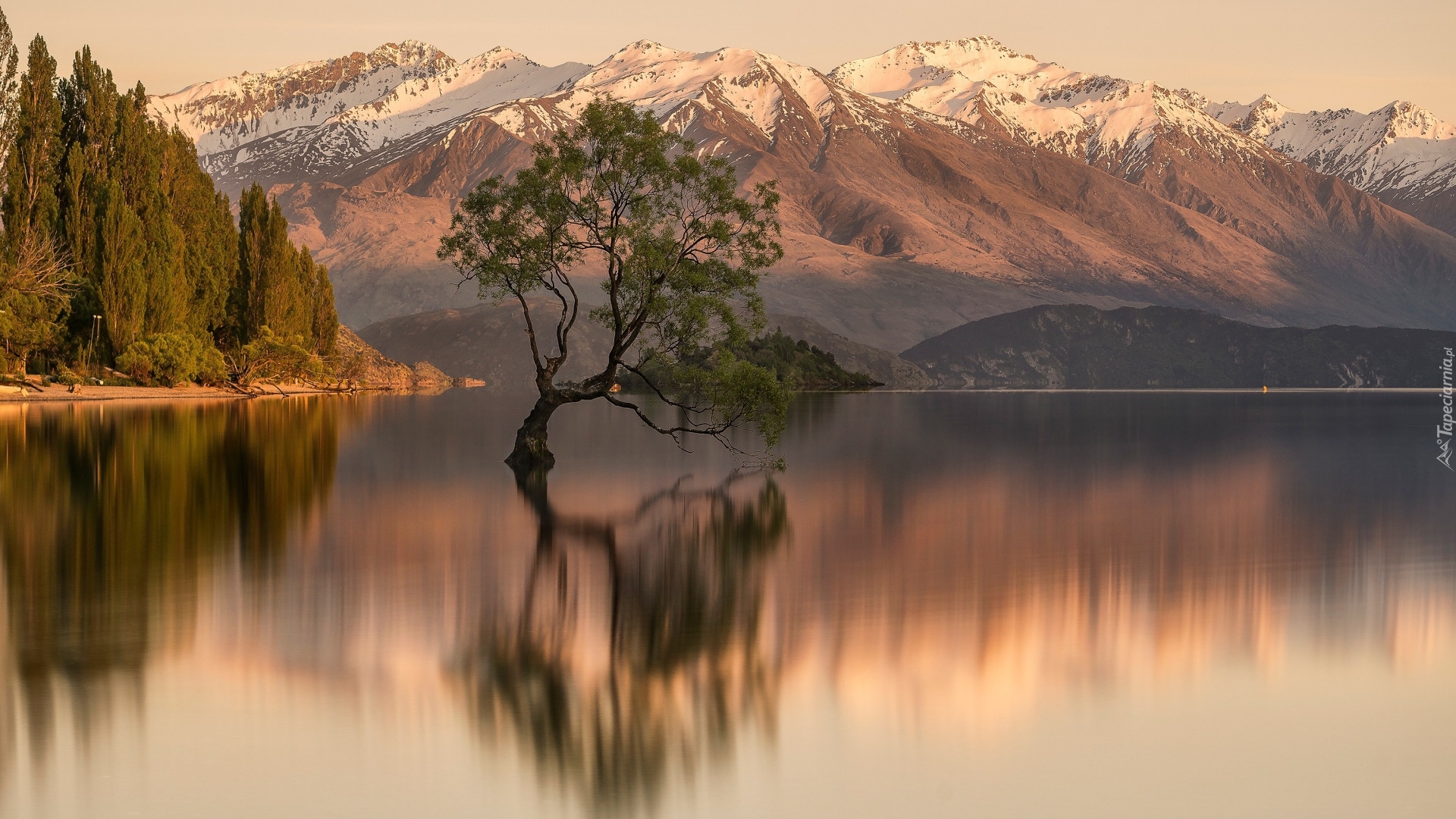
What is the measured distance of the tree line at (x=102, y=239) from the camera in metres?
80.2

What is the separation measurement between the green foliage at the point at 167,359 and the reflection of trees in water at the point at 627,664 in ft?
229

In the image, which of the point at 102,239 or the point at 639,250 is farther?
the point at 102,239

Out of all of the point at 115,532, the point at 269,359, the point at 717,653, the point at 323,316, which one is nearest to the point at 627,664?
the point at 717,653

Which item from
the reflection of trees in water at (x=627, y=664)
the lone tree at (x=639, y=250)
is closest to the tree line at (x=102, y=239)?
the lone tree at (x=639, y=250)

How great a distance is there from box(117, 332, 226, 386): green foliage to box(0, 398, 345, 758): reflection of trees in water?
3336 cm

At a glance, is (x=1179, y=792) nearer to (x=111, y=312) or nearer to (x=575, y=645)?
(x=575, y=645)

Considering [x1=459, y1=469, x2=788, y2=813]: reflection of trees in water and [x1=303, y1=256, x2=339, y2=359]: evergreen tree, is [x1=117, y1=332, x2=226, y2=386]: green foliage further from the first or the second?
[x1=459, y1=469, x2=788, y2=813]: reflection of trees in water

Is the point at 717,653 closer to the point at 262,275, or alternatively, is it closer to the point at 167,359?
the point at 167,359

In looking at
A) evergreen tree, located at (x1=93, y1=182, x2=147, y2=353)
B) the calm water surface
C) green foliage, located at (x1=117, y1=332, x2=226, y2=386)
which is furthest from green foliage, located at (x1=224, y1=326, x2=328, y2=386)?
the calm water surface

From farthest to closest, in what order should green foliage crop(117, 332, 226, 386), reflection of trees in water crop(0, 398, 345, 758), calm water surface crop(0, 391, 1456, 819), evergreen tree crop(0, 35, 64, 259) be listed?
green foliage crop(117, 332, 226, 386) → evergreen tree crop(0, 35, 64, 259) → reflection of trees in water crop(0, 398, 345, 758) → calm water surface crop(0, 391, 1456, 819)

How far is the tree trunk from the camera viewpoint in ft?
132

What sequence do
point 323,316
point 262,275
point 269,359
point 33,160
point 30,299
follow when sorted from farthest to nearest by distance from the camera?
point 323,316 → point 269,359 → point 262,275 → point 33,160 → point 30,299

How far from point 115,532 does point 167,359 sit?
68325 millimetres

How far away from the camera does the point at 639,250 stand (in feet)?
124
